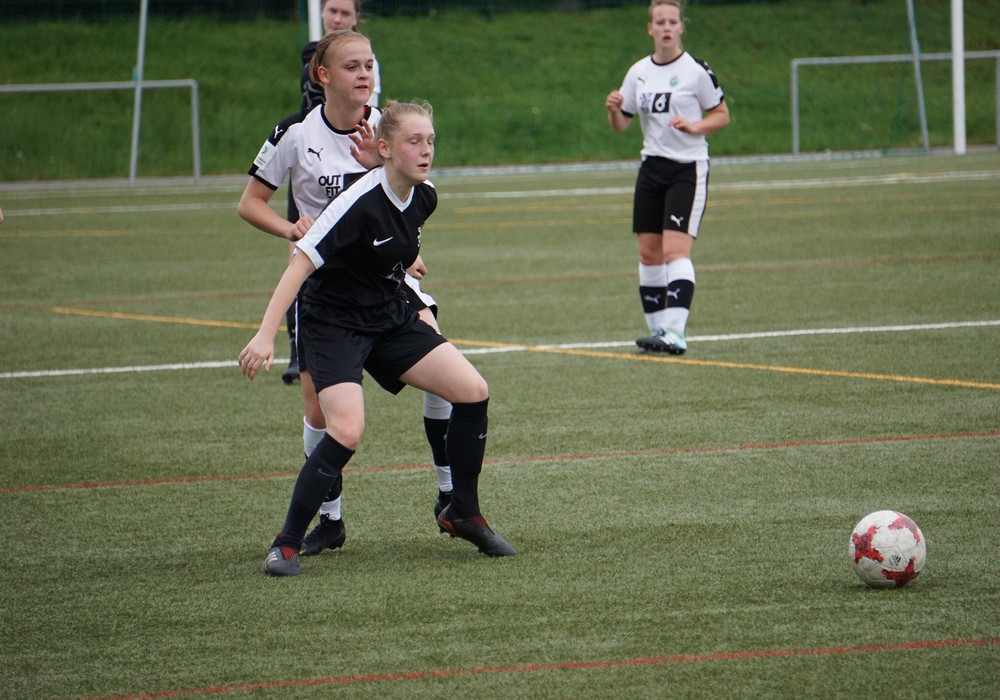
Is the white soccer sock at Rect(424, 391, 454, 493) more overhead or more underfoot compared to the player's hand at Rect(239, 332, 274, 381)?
more underfoot

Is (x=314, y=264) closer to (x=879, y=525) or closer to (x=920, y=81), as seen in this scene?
(x=879, y=525)

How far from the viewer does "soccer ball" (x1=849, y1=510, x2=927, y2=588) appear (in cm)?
387

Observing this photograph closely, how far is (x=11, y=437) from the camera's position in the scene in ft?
21.0

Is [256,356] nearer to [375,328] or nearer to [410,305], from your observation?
[375,328]

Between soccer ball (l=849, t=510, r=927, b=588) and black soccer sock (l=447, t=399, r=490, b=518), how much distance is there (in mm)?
1267

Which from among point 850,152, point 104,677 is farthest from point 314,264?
point 850,152

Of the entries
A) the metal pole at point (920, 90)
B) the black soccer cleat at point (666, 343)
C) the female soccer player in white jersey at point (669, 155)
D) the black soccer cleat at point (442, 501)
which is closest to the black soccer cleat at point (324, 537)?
the black soccer cleat at point (442, 501)

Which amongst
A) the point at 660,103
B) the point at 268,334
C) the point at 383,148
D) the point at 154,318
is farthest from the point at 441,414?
the point at 154,318

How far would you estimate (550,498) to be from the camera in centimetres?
513

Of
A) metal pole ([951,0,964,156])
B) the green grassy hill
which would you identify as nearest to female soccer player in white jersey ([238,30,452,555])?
the green grassy hill

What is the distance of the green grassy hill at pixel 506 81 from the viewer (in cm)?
2830

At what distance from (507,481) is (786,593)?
174 centimetres

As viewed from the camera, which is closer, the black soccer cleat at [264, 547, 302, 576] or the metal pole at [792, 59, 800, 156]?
the black soccer cleat at [264, 547, 302, 576]

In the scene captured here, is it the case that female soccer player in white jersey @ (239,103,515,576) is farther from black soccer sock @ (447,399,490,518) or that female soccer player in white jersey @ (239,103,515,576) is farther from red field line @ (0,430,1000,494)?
red field line @ (0,430,1000,494)
